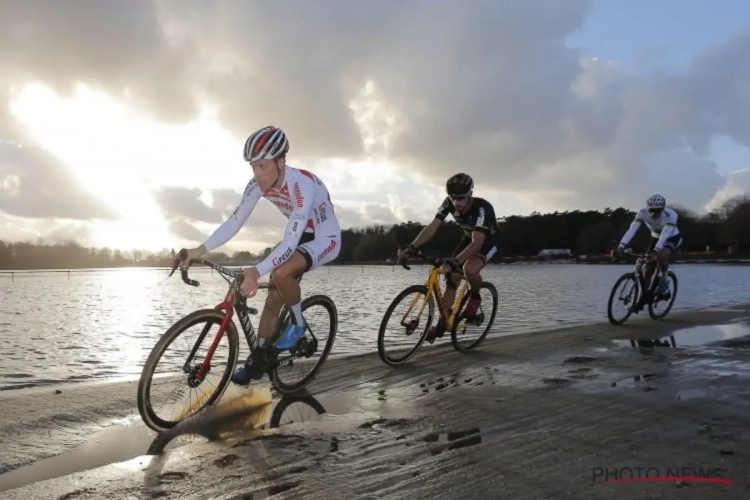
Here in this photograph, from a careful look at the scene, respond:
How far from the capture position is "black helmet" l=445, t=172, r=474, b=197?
27.5ft

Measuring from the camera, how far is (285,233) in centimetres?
563

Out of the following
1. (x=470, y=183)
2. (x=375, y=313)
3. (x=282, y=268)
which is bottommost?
(x=375, y=313)

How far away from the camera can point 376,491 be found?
3461 mm

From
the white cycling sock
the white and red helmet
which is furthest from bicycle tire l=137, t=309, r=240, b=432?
the white and red helmet

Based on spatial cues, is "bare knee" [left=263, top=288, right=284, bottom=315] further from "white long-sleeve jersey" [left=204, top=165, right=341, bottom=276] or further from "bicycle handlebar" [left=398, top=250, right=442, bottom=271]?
"bicycle handlebar" [left=398, top=250, right=442, bottom=271]

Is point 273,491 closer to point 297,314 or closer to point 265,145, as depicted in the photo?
point 297,314

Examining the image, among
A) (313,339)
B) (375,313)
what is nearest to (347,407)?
(313,339)

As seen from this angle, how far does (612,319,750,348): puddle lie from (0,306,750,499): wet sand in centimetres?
166

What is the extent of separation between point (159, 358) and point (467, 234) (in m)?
5.37

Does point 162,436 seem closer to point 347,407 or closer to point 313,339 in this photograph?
point 347,407

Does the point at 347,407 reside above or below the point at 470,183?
below

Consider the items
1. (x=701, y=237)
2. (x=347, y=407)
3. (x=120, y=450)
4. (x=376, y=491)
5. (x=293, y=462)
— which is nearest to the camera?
(x=376, y=491)

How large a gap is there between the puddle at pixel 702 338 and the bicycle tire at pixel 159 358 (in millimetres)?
5946

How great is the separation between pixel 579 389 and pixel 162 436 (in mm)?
3759
